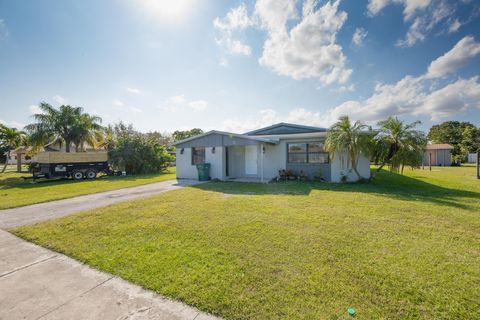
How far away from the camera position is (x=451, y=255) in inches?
125

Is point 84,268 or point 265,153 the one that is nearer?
point 84,268

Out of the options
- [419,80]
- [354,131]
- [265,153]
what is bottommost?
[265,153]

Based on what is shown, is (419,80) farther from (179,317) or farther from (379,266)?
(179,317)

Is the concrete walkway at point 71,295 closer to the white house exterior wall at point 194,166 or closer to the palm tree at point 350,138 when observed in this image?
the white house exterior wall at point 194,166

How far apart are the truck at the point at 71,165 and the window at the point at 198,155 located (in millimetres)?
8531

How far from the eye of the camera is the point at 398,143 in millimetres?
9445

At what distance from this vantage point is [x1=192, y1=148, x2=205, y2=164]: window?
13258 millimetres

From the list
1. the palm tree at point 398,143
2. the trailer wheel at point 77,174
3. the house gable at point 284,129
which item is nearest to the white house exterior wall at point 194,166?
the house gable at point 284,129

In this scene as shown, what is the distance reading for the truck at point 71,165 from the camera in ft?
44.2

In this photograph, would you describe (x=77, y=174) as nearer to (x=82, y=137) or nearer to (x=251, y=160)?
(x=82, y=137)

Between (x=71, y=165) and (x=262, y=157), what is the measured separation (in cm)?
1387

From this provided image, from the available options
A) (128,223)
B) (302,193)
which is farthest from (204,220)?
(302,193)

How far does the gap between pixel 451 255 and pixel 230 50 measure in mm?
12510

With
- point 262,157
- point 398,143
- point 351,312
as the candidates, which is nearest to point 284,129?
point 262,157
